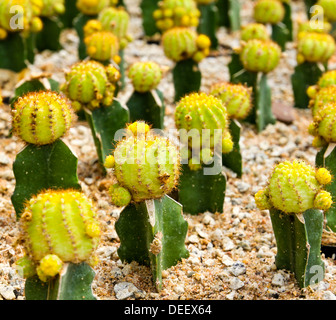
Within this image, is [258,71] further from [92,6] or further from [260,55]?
[92,6]

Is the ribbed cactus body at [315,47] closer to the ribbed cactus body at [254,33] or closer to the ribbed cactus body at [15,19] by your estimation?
the ribbed cactus body at [254,33]

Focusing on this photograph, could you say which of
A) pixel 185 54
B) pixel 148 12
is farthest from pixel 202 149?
pixel 148 12

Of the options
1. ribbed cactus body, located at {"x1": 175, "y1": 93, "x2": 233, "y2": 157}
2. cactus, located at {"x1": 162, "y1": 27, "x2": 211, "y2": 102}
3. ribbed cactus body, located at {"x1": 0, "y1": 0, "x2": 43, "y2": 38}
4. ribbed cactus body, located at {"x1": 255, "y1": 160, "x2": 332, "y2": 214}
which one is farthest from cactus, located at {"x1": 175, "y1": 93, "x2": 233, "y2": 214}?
ribbed cactus body, located at {"x1": 0, "y1": 0, "x2": 43, "y2": 38}

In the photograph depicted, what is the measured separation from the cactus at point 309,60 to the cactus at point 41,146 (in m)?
2.20

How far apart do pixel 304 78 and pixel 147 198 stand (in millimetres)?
2430

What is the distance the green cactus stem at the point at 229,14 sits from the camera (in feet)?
18.5

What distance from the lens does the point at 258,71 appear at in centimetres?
406

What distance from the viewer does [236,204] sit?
11.2 feet

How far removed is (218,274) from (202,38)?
6.45 ft

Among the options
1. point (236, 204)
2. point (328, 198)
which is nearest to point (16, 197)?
point (236, 204)

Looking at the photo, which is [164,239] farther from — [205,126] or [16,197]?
[16,197]

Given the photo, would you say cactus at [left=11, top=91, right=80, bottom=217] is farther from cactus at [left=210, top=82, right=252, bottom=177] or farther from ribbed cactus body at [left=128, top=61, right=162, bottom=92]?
cactus at [left=210, top=82, right=252, bottom=177]

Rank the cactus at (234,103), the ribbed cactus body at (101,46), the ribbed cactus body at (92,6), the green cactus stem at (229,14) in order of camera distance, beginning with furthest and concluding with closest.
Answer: the green cactus stem at (229,14), the ribbed cactus body at (92,6), the ribbed cactus body at (101,46), the cactus at (234,103)

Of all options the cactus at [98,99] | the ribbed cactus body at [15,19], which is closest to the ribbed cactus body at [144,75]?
the cactus at [98,99]
